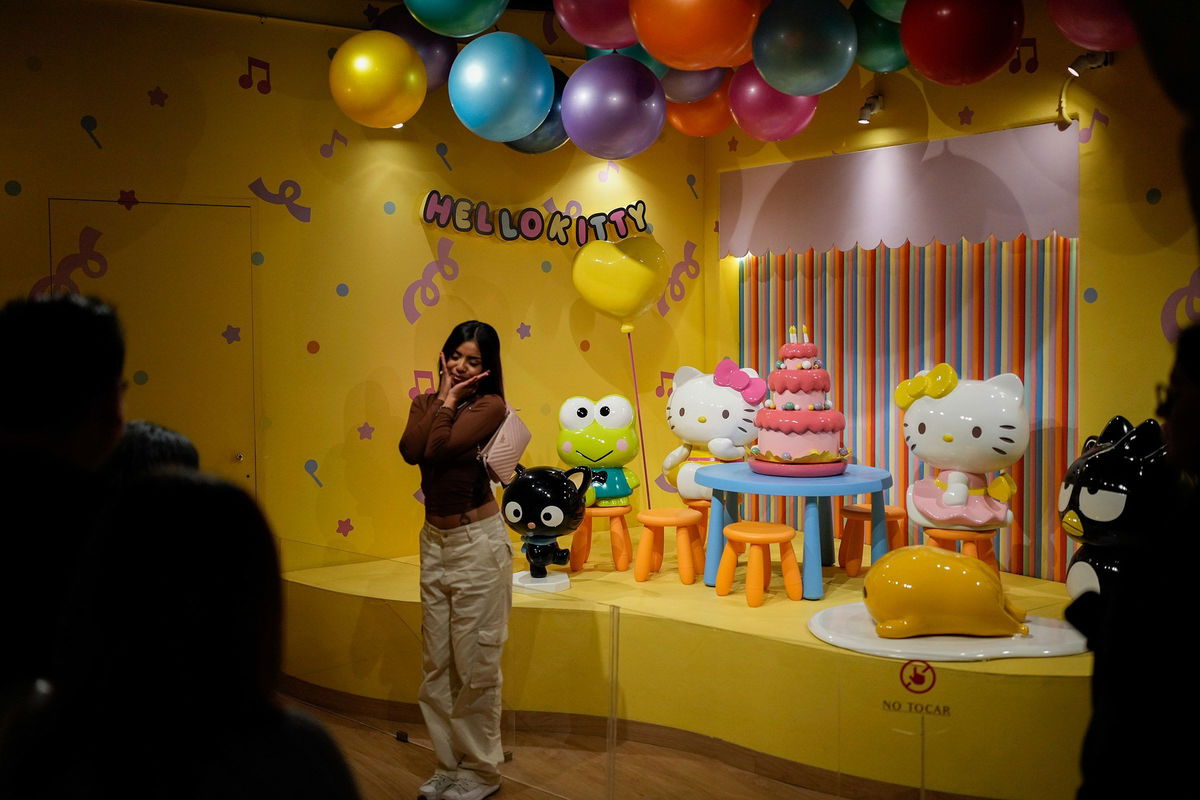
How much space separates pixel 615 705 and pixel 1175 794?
2526 mm

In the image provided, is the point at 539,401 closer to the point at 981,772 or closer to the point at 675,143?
the point at 675,143

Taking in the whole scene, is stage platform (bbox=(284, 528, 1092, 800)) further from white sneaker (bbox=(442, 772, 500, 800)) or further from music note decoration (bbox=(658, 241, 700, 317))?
music note decoration (bbox=(658, 241, 700, 317))

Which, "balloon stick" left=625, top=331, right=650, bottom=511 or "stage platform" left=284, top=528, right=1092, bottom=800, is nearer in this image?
"stage platform" left=284, top=528, right=1092, bottom=800

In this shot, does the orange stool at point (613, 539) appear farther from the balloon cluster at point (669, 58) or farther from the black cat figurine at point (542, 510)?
the balloon cluster at point (669, 58)

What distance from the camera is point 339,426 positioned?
5.21m

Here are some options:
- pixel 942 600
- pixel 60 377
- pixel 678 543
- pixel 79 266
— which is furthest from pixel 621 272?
pixel 60 377

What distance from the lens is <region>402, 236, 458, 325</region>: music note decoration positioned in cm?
539

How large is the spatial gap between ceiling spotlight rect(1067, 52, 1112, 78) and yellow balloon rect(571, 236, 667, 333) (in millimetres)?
1984

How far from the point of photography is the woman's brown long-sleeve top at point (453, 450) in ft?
11.4

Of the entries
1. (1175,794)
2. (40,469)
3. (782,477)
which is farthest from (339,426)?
(1175,794)

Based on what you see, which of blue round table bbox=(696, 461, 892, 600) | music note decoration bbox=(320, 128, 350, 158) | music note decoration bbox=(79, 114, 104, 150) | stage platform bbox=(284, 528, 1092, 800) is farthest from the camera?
music note decoration bbox=(320, 128, 350, 158)

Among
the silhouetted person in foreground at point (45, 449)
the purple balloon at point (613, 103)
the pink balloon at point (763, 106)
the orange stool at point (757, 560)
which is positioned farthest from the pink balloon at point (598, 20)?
the silhouetted person in foreground at point (45, 449)

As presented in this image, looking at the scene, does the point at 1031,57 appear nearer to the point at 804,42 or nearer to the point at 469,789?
the point at 804,42

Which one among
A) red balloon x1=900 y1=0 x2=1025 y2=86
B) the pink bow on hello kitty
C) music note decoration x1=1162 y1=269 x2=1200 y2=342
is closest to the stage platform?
the pink bow on hello kitty
